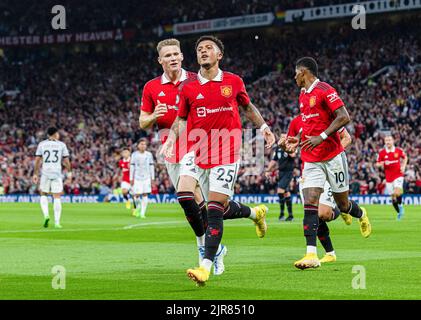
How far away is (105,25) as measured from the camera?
212ft

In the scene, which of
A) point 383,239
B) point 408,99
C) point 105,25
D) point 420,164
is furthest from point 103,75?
point 383,239

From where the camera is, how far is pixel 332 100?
40.4 ft

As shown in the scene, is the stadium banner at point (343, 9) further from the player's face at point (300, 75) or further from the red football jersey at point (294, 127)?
the player's face at point (300, 75)

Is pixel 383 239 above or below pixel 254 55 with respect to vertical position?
below

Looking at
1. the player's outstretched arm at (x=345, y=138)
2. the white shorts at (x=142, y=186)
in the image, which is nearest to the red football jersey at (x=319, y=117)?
the player's outstretched arm at (x=345, y=138)

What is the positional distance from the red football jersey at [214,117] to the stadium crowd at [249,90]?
28073 millimetres

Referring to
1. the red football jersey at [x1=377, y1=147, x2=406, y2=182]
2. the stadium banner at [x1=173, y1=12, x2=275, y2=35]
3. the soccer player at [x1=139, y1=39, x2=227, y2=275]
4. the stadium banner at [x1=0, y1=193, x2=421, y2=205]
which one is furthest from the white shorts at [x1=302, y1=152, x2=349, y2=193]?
the stadium banner at [x1=173, y1=12, x2=275, y2=35]

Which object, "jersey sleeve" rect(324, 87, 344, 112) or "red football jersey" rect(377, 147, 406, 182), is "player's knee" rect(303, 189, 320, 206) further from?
"red football jersey" rect(377, 147, 406, 182)

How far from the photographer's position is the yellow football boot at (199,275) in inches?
378

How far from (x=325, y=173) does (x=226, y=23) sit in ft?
148

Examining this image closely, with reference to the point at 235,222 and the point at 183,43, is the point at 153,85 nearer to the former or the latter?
the point at 235,222

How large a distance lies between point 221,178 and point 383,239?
7844 millimetres

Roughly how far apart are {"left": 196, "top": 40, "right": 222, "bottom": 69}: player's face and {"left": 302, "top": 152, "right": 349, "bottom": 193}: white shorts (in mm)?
2748

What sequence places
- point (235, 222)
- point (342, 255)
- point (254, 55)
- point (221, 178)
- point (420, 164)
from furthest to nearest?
point (254, 55) → point (420, 164) → point (235, 222) → point (342, 255) → point (221, 178)
